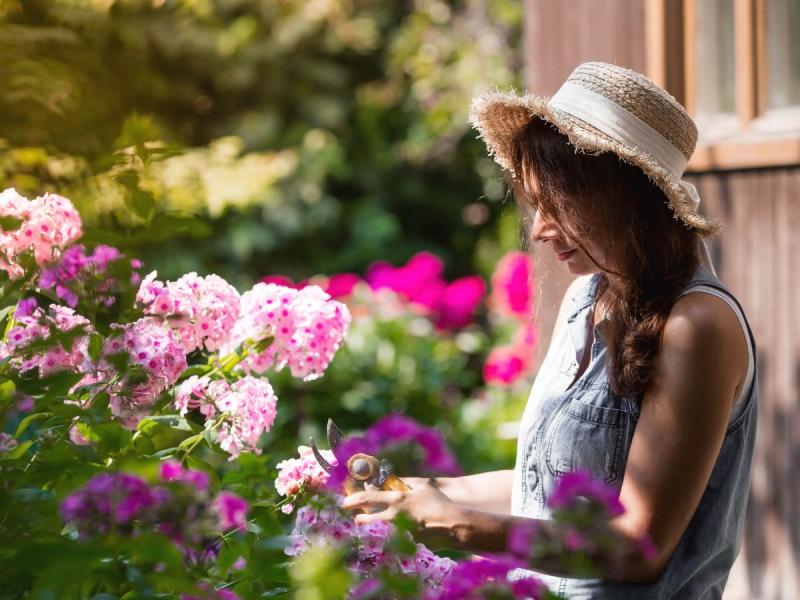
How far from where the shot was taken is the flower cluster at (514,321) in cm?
610

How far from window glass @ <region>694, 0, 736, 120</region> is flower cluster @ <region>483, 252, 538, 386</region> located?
185cm

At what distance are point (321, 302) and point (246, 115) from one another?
8218 millimetres

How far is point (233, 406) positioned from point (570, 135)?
72 centimetres

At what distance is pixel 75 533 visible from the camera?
143 cm

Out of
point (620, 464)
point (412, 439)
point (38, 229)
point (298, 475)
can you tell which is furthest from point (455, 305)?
point (412, 439)

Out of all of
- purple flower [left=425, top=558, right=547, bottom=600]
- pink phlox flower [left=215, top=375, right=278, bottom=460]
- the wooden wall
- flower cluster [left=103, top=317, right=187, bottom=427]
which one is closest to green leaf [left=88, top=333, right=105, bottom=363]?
flower cluster [left=103, top=317, right=187, bottom=427]

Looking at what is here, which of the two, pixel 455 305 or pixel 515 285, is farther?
pixel 515 285

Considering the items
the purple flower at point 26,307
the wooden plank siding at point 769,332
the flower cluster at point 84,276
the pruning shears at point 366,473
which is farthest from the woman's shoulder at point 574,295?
the wooden plank siding at point 769,332

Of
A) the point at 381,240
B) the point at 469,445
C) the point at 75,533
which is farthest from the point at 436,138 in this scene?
the point at 75,533

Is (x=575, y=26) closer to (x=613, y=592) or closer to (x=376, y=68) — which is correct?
(x=613, y=592)

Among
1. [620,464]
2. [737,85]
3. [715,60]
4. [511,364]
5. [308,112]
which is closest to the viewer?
[620,464]

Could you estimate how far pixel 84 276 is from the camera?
60.3 inches

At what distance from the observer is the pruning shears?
1597 millimetres

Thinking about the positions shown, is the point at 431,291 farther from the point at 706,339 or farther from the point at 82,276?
the point at 82,276
